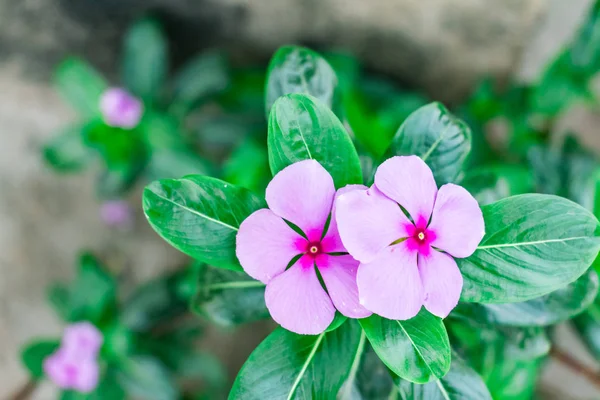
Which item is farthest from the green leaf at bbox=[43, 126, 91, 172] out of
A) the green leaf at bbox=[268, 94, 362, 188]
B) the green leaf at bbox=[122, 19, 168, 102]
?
the green leaf at bbox=[268, 94, 362, 188]

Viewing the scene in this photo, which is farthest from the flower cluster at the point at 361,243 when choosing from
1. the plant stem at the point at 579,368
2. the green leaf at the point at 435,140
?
the plant stem at the point at 579,368

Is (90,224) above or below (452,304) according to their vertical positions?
below

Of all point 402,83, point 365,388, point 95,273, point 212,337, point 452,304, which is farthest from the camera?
point 212,337

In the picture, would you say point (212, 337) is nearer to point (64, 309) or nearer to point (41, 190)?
point (64, 309)

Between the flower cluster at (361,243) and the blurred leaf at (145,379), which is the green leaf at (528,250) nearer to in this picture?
the flower cluster at (361,243)

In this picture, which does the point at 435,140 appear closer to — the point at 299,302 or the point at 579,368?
the point at 299,302

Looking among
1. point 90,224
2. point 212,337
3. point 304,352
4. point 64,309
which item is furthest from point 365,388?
point 90,224
